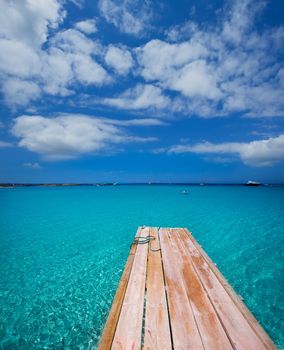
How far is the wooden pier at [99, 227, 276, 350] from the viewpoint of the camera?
9.22 ft

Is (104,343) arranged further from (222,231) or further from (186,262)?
(222,231)

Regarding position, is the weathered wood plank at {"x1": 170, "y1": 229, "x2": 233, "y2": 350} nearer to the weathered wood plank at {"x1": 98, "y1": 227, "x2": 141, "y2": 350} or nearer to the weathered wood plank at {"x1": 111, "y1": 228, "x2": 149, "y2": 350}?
the weathered wood plank at {"x1": 111, "y1": 228, "x2": 149, "y2": 350}

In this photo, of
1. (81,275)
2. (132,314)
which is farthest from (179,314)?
(81,275)

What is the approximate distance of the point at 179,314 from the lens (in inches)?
134

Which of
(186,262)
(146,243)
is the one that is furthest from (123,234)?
(186,262)

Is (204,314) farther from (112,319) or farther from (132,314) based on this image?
(112,319)

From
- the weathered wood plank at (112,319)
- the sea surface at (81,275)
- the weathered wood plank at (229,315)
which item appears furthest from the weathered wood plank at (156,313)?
the sea surface at (81,275)

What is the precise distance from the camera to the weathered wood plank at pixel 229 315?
9.27ft

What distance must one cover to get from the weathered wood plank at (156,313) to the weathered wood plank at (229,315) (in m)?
0.95

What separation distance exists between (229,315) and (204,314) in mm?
431

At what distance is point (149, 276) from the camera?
480cm

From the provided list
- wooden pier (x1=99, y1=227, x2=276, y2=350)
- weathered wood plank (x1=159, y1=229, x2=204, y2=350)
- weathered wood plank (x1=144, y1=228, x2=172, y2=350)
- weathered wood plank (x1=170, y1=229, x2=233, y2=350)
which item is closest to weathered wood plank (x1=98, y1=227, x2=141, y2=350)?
wooden pier (x1=99, y1=227, x2=276, y2=350)

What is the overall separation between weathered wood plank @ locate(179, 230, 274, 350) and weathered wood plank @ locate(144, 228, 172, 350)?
95cm

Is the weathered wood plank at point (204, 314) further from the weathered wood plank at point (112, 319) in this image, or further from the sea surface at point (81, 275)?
the sea surface at point (81, 275)
